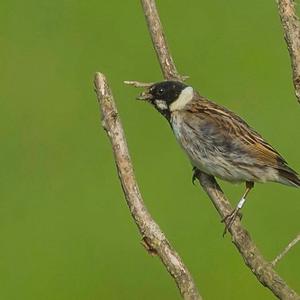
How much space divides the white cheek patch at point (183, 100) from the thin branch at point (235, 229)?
0.32 m

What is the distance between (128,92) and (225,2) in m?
2.29

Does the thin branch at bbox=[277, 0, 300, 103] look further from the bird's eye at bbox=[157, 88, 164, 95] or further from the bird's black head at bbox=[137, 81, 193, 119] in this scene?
the bird's eye at bbox=[157, 88, 164, 95]

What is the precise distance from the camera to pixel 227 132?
24.4 ft

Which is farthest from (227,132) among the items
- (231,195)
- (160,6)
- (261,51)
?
(160,6)

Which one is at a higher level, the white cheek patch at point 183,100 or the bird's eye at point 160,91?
the bird's eye at point 160,91

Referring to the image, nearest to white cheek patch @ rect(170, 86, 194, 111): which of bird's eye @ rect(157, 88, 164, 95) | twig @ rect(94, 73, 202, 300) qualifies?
bird's eye @ rect(157, 88, 164, 95)

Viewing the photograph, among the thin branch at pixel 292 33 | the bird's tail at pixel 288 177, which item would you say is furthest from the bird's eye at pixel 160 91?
the thin branch at pixel 292 33

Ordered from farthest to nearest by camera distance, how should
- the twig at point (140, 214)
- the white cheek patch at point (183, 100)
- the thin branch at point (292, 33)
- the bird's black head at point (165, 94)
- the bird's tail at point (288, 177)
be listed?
the bird's tail at point (288, 177)
the white cheek patch at point (183, 100)
the bird's black head at point (165, 94)
the thin branch at point (292, 33)
the twig at point (140, 214)

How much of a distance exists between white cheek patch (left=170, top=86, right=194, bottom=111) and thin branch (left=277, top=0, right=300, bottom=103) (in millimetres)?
1729

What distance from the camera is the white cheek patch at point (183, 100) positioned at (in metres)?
7.28

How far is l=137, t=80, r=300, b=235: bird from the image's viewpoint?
7328 mm

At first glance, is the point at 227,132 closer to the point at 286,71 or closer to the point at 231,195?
the point at 231,195

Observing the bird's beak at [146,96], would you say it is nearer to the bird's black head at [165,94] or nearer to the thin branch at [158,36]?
the bird's black head at [165,94]

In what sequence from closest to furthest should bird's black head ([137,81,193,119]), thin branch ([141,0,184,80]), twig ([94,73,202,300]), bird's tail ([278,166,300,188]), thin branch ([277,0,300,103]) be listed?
twig ([94,73,202,300])
thin branch ([277,0,300,103])
thin branch ([141,0,184,80])
bird's black head ([137,81,193,119])
bird's tail ([278,166,300,188])
